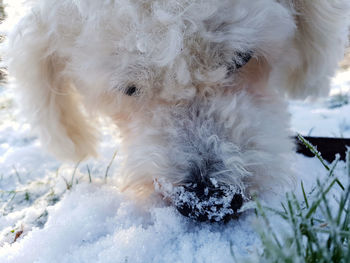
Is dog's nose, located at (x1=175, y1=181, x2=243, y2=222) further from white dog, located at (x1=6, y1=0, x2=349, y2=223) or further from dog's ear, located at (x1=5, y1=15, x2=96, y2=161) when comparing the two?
dog's ear, located at (x1=5, y1=15, x2=96, y2=161)

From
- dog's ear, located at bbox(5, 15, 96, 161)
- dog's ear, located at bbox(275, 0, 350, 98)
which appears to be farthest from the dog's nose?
dog's ear, located at bbox(5, 15, 96, 161)

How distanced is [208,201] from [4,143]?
258 cm

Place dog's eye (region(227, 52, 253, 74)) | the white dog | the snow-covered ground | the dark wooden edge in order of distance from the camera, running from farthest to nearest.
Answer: the dark wooden edge, dog's eye (region(227, 52, 253, 74)), the white dog, the snow-covered ground

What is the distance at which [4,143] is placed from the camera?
123 inches

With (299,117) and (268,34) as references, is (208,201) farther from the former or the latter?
(299,117)

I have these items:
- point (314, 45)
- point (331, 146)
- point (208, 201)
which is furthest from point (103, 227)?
point (314, 45)

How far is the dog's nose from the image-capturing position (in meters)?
1.23

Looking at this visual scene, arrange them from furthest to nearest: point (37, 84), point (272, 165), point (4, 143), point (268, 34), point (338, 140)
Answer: point (4, 143)
point (37, 84)
point (338, 140)
point (268, 34)
point (272, 165)

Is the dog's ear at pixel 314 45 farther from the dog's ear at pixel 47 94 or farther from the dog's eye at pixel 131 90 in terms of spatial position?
the dog's ear at pixel 47 94

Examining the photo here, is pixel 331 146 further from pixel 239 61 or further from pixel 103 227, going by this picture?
pixel 103 227

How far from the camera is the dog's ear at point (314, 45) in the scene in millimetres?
1922

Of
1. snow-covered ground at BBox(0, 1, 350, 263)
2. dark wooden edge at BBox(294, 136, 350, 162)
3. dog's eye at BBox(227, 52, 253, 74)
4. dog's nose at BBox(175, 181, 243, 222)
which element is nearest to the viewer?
snow-covered ground at BBox(0, 1, 350, 263)

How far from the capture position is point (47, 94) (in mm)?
2152

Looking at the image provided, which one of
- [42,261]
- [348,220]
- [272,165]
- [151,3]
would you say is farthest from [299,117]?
[42,261]
